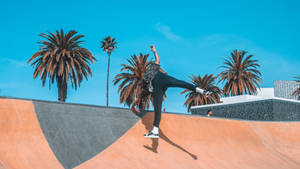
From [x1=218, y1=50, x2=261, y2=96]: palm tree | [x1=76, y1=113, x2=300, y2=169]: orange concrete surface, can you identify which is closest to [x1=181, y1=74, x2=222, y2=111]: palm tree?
[x1=218, y1=50, x2=261, y2=96]: palm tree

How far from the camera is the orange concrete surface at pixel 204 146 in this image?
417 inches

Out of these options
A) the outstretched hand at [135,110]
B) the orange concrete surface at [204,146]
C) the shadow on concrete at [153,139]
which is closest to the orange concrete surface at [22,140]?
the orange concrete surface at [204,146]

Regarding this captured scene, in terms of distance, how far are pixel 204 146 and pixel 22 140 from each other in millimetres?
7241

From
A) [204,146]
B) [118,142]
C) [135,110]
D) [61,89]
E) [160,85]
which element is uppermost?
[61,89]

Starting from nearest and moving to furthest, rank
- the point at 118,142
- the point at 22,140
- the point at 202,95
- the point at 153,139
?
the point at 22,140, the point at 118,142, the point at 153,139, the point at 202,95

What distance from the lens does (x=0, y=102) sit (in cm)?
1006

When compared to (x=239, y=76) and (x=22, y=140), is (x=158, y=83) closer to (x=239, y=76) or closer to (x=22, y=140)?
(x=22, y=140)

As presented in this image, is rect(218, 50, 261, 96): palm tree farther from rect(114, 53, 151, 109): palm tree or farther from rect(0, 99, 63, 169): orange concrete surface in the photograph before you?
rect(0, 99, 63, 169): orange concrete surface

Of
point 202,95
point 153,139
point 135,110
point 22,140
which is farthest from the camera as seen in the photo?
point 202,95

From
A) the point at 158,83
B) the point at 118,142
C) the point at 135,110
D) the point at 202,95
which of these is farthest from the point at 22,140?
the point at 202,95

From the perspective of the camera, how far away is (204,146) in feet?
43.0

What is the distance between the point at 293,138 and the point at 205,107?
13.7 m

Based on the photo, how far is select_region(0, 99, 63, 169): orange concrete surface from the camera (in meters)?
8.64

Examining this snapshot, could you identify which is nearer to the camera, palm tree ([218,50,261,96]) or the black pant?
the black pant
